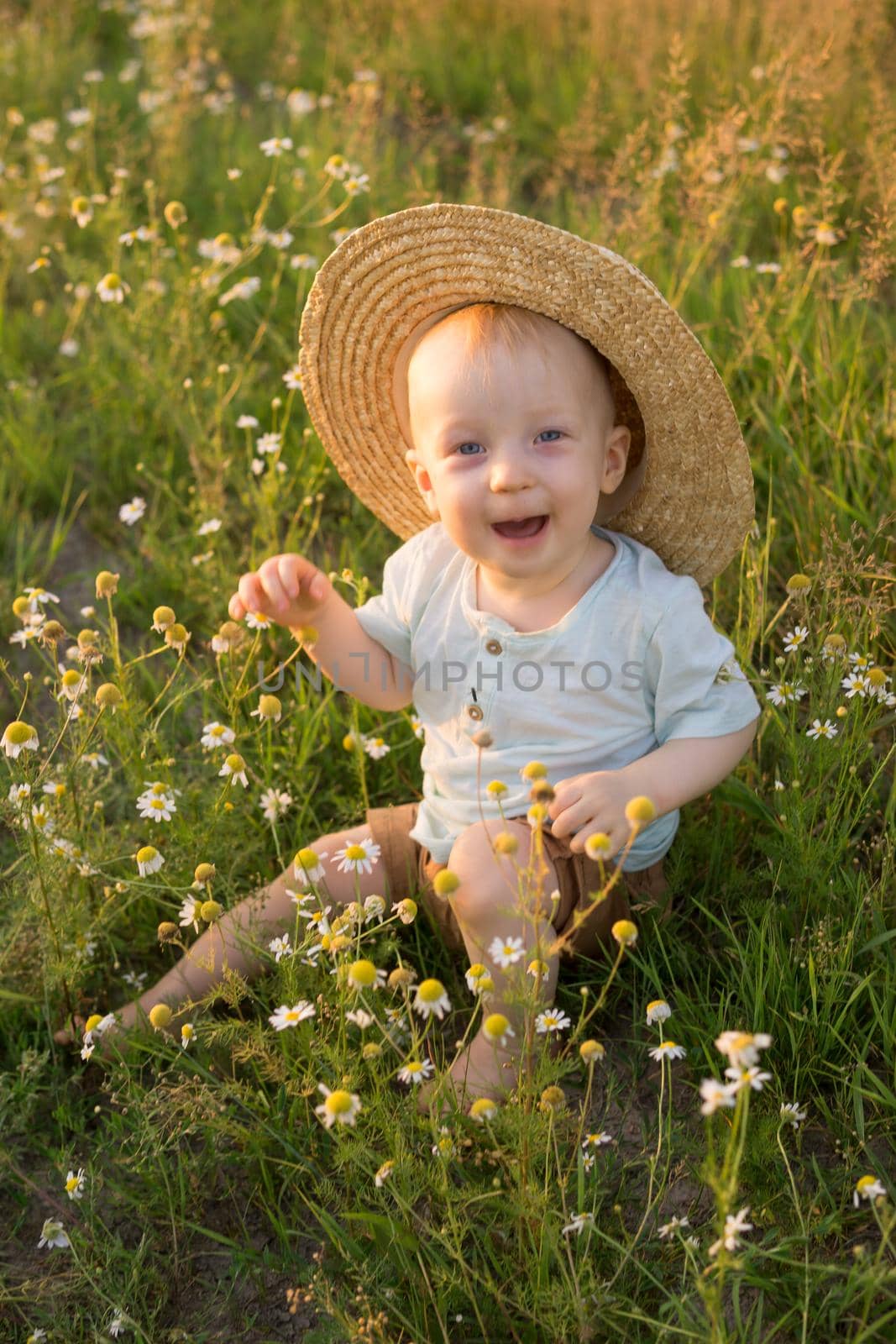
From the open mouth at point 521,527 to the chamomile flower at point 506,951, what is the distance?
78 cm

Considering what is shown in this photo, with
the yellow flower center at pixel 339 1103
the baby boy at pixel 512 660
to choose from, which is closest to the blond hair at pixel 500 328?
the baby boy at pixel 512 660

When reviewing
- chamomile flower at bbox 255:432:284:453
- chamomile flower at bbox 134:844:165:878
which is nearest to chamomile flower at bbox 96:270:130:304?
chamomile flower at bbox 255:432:284:453

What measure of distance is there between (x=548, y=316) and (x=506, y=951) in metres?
1.14

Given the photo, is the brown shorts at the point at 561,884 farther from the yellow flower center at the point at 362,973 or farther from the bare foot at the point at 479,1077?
the yellow flower center at the point at 362,973

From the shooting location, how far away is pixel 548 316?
2.37m

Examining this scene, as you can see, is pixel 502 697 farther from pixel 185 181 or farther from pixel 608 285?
pixel 185 181

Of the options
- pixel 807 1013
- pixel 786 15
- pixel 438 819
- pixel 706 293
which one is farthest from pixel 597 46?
pixel 807 1013

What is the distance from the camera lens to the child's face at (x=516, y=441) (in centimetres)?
233

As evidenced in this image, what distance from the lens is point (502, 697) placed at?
2.56 meters

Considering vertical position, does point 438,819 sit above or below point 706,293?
below

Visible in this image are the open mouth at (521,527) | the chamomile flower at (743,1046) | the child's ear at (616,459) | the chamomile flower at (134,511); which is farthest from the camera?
the chamomile flower at (134,511)

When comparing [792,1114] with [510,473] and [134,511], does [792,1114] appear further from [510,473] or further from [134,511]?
[134,511]

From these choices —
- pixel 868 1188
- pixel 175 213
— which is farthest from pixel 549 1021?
pixel 175 213

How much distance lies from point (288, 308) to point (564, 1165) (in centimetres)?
310
